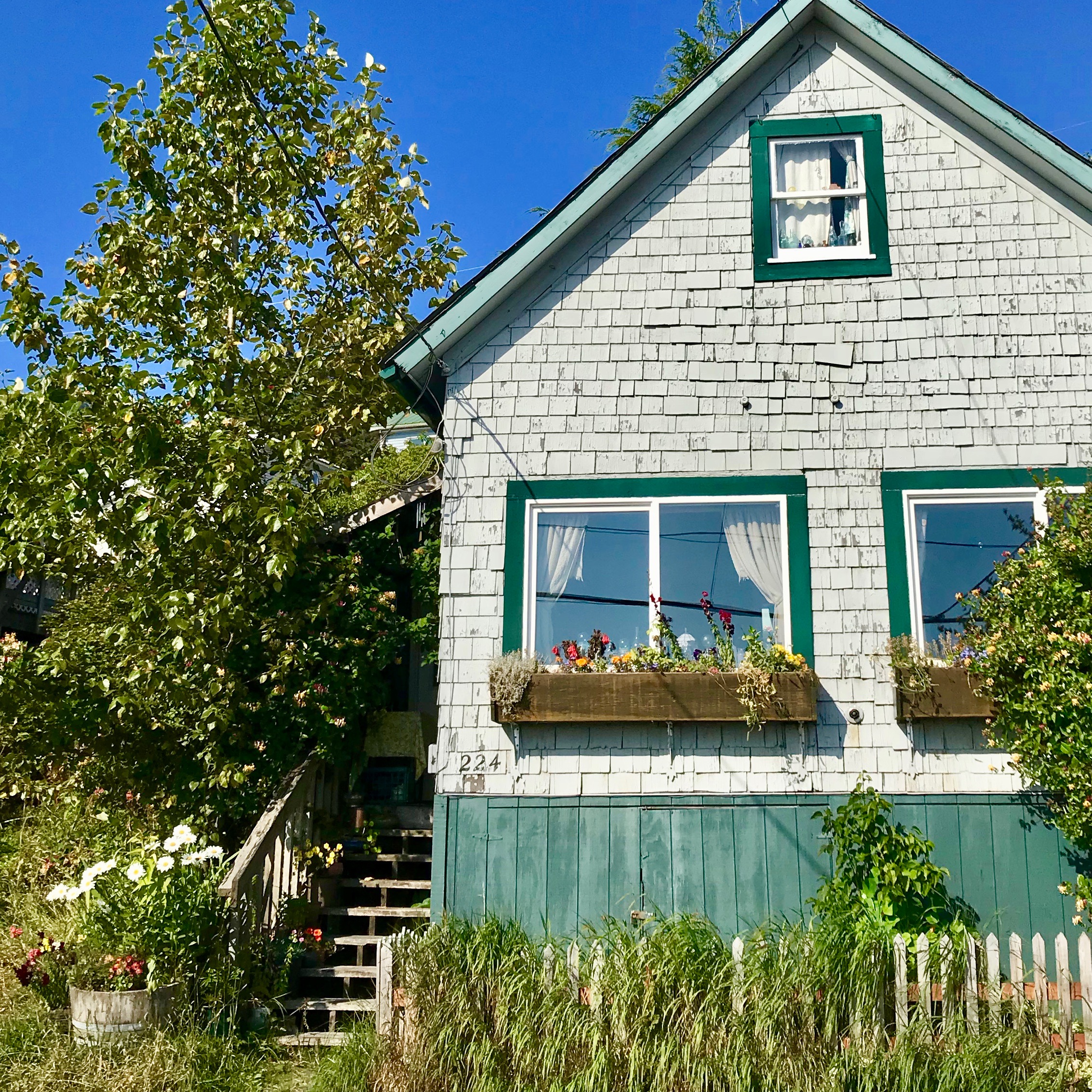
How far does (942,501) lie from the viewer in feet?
27.1

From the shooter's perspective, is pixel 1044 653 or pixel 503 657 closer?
pixel 1044 653

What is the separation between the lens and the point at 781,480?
8281mm

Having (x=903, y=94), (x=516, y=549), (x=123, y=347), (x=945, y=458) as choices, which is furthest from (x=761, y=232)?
(x=123, y=347)

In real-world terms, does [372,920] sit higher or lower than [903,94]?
lower

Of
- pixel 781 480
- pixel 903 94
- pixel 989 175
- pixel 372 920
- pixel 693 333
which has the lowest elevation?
pixel 372 920

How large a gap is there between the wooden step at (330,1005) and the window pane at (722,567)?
347cm

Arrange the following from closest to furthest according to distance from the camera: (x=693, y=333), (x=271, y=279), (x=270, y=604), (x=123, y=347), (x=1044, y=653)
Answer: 1. (x=1044, y=653)
2. (x=693, y=333)
3. (x=270, y=604)
4. (x=123, y=347)
5. (x=271, y=279)

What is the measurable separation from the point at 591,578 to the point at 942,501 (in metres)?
2.80

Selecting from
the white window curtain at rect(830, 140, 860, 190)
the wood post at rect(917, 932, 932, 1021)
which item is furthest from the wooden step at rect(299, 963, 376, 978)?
the white window curtain at rect(830, 140, 860, 190)

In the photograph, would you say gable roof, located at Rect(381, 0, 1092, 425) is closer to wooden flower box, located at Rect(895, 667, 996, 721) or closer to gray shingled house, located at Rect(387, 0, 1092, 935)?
gray shingled house, located at Rect(387, 0, 1092, 935)

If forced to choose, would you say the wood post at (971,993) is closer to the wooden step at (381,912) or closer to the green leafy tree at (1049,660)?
the green leafy tree at (1049,660)

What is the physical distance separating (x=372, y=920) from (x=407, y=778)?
6.19 feet

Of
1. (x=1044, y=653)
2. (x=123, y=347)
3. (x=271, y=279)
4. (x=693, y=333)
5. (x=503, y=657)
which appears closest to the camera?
(x=1044, y=653)

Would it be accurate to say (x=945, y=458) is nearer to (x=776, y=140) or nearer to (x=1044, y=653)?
(x=1044, y=653)
